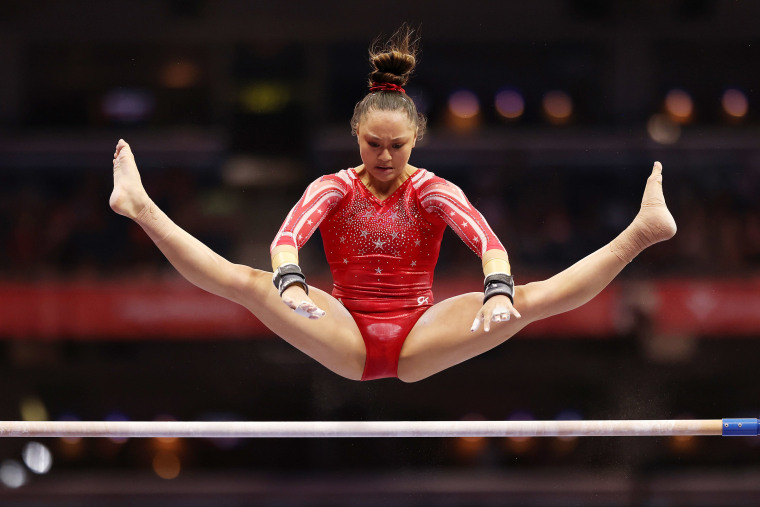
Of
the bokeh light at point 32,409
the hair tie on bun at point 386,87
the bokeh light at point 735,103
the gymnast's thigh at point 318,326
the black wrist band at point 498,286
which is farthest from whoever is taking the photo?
the bokeh light at point 32,409

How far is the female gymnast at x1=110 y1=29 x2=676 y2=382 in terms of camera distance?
2770 millimetres

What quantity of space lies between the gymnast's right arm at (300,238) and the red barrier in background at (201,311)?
78.1 inches

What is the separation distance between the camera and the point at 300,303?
7.93 feet

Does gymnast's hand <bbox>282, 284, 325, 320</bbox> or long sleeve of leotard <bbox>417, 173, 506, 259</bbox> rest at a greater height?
long sleeve of leotard <bbox>417, 173, 506, 259</bbox>

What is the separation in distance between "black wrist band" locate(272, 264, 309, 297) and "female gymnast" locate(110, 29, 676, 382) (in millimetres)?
38

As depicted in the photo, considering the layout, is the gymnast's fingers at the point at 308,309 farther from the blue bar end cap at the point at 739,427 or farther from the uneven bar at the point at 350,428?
the blue bar end cap at the point at 739,427

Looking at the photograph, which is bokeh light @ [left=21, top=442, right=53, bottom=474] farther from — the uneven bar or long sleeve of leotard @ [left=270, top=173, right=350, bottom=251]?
long sleeve of leotard @ [left=270, top=173, right=350, bottom=251]

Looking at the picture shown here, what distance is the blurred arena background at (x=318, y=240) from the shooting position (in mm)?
4590

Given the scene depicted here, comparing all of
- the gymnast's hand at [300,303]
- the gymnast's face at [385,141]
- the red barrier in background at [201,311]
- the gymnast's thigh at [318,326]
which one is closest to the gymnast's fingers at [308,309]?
the gymnast's hand at [300,303]

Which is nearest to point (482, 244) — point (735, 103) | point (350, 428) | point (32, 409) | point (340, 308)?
point (340, 308)

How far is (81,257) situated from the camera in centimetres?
491

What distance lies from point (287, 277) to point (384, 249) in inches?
22.6

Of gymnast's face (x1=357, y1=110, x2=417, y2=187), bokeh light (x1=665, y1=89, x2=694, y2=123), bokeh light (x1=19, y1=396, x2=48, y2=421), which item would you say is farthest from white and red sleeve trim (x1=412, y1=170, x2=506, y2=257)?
bokeh light (x1=19, y1=396, x2=48, y2=421)

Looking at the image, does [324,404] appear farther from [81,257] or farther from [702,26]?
[702,26]
